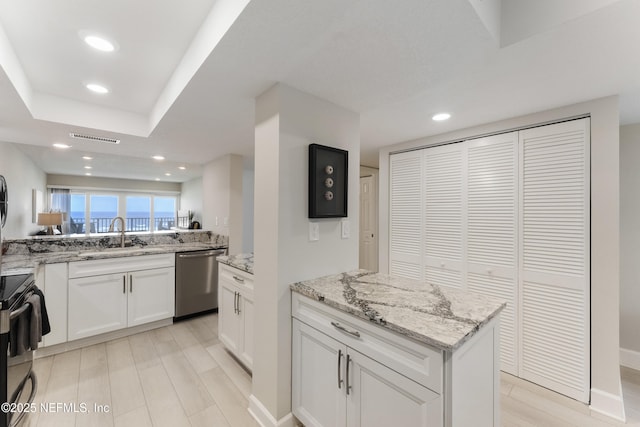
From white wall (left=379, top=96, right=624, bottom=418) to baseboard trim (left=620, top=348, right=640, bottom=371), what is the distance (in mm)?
1026

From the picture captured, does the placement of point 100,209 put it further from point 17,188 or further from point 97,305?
point 97,305

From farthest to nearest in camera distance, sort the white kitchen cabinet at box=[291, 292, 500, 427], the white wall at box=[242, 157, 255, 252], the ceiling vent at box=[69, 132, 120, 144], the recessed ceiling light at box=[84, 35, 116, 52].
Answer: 1. the white wall at box=[242, 157, 255, 252]
2. the ceiling vent at box=[69, 132, 120, 144]
3. the recessed ceiling light at box=[84, 35, 116, 52]
4. the white kitchen cabinet at box=[291, 292, 500, 427]

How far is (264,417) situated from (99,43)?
251 cm

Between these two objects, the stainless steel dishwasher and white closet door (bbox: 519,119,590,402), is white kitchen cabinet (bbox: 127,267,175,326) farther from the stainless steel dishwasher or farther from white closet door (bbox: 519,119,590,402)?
white closet door (bbox: 519,119,590,402)

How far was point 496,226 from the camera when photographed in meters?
2.35

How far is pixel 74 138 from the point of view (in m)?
2.68

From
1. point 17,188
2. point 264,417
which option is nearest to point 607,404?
point 264,417

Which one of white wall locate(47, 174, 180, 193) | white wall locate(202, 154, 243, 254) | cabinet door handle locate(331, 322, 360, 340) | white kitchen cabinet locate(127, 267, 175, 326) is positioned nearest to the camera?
cabinet door handle locate(331, 322, 360, 340)

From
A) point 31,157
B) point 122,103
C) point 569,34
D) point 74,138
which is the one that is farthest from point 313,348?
point 31,157

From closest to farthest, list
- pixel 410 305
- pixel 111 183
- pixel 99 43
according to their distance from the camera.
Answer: pixel 410 305 < pixel 99 43 < pixel 111 183

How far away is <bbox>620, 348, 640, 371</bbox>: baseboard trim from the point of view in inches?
93.6

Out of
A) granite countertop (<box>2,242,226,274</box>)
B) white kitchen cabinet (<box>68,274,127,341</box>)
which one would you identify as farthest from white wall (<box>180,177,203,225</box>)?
white kitchen cabinet (<box>68,274,127,341</box>)

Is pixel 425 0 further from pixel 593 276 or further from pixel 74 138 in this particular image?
Answer: pixel 74 138

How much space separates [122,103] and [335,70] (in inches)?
83.6
